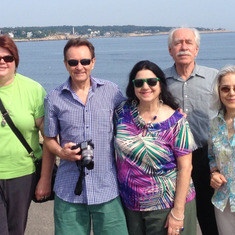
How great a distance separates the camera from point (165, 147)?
9.69 feet

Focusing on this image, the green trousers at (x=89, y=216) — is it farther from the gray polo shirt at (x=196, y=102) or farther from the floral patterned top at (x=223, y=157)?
the gray polo shirt at (x=196, y=102)

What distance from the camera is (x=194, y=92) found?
3.60 m

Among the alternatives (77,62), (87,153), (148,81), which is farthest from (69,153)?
(148,81)

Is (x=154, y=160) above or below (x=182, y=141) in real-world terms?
below

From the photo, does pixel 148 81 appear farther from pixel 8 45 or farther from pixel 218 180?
pixel 8 45

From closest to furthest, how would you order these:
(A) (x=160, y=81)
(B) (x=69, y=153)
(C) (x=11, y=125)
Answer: (B) (x=69, y=153) < (A) (x=160, y=81) < (C) (x=11, y=125)

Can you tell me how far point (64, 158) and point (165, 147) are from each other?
781 millimetres

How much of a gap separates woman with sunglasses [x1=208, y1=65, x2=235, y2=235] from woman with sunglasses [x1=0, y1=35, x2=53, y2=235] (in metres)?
1.45

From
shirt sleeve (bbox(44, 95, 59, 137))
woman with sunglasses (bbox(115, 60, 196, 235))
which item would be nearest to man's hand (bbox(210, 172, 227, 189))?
woman with sunglasses (bbox(115, 60, 196, 235))

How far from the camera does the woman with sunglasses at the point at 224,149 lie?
3037 millimetres

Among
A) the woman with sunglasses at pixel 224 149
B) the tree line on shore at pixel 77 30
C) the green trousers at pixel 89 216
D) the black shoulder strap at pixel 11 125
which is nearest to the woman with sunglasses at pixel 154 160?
the green trousers at pixel 89 216

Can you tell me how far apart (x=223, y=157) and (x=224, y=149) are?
7 centimetres

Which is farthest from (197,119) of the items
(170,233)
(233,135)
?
(170,233)

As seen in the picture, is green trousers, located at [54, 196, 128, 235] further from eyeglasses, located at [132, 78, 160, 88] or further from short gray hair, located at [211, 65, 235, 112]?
short gray hair, located at [211, 65, 235, 112]
